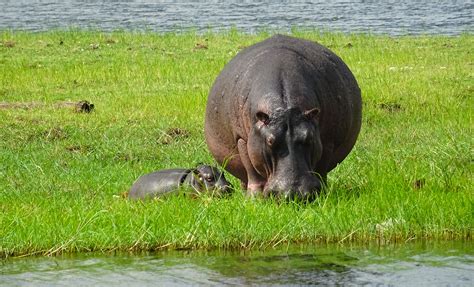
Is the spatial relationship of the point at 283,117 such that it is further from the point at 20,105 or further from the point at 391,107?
the point at 20,105

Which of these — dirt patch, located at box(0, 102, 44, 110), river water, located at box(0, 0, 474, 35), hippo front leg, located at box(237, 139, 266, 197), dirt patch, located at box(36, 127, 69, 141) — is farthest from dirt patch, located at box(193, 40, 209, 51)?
hippo front leg, located at box(237, 139, 266, 197)

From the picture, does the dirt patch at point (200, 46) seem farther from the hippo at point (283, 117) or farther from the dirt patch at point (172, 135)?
the hippo at point (283, 117)

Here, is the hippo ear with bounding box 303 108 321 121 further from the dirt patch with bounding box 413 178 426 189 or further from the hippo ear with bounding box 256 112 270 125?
the dirt patch with bounding box 413 178 426 189

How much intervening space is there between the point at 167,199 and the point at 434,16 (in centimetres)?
2273

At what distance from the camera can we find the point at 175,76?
16.9 metres

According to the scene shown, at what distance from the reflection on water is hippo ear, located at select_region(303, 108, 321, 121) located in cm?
103

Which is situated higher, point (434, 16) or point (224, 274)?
point (434, 16)

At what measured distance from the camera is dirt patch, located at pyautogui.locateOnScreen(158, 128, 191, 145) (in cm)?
1230

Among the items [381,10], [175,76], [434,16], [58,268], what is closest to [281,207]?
[58,268]

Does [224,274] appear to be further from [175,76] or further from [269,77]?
[175,76]

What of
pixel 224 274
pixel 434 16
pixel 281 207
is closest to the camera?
pixel 224 274

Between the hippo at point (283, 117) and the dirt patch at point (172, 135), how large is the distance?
2.95 m

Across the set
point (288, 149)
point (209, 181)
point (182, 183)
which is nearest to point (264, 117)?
point (288, 149)

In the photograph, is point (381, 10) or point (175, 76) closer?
point (175, 76)
